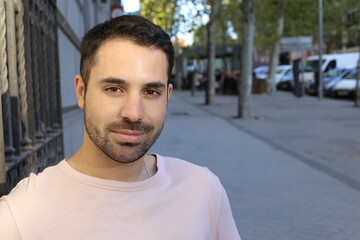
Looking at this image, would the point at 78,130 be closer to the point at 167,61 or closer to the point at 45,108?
the point at 45,108

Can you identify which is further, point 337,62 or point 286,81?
point 286,81

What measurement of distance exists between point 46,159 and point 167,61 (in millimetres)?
1600

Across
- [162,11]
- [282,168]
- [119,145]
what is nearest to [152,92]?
[119,145]

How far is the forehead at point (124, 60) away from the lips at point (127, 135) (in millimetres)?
159

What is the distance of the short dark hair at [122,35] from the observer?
54.8 inches

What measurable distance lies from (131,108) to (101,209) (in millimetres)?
293

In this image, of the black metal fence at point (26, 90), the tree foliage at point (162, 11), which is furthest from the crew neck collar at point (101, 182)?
the tree foliage at point (162, 11)

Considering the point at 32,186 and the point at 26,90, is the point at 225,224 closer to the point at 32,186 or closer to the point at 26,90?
the point at 32,186

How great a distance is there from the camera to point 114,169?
1.47 m

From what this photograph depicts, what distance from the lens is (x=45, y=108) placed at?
3.06 m

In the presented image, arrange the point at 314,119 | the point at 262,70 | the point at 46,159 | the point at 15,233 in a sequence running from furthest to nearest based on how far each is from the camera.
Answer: the point at 262,70, the point at 314,119, the point at 46,159, the point at 15,233

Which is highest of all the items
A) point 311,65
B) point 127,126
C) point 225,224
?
point 311,65

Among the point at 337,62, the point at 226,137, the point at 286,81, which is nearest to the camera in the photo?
the point at 226,137

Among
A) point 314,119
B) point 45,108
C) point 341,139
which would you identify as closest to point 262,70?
point 314,119
